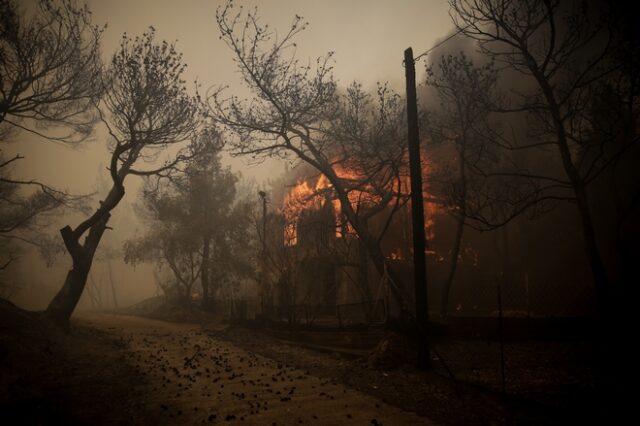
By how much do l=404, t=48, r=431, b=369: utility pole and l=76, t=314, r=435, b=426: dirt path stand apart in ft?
7.48

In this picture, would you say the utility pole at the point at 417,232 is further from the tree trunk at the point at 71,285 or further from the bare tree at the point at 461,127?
the tree trunk at the point at 71,285

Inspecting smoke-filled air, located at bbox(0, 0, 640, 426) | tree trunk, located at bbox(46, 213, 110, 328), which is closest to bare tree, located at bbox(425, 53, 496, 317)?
smoke-filled air, located at bbox(0, 0, 640, 426)

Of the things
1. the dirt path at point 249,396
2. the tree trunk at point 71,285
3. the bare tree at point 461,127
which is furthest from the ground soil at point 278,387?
the bare tree at point 461,127

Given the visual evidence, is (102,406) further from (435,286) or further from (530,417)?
(435,286)

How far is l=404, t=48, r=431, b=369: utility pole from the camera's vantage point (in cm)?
899

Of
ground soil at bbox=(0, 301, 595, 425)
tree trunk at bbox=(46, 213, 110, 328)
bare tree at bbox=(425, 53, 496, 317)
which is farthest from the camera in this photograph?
tree trunk at bbox=(46, 213, 110, 328)

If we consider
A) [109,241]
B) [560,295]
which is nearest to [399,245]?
[560,295]

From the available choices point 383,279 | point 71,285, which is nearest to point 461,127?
point 383,279

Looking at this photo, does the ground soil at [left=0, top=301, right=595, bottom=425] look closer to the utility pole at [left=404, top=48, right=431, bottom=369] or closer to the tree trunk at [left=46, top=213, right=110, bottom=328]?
the utility pole at [left=404, top=48, right=431, bottom=369]

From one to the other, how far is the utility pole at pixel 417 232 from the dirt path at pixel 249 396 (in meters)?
2.28

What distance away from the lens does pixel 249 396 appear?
7.70 metres

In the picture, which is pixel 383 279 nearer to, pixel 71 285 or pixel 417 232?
pixel 417 232

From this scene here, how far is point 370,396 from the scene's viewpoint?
7.55 metres

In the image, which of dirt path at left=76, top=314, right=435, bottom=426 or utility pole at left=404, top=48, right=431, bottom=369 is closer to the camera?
dirt path at left=76, top=314, right=435, bottom=426
